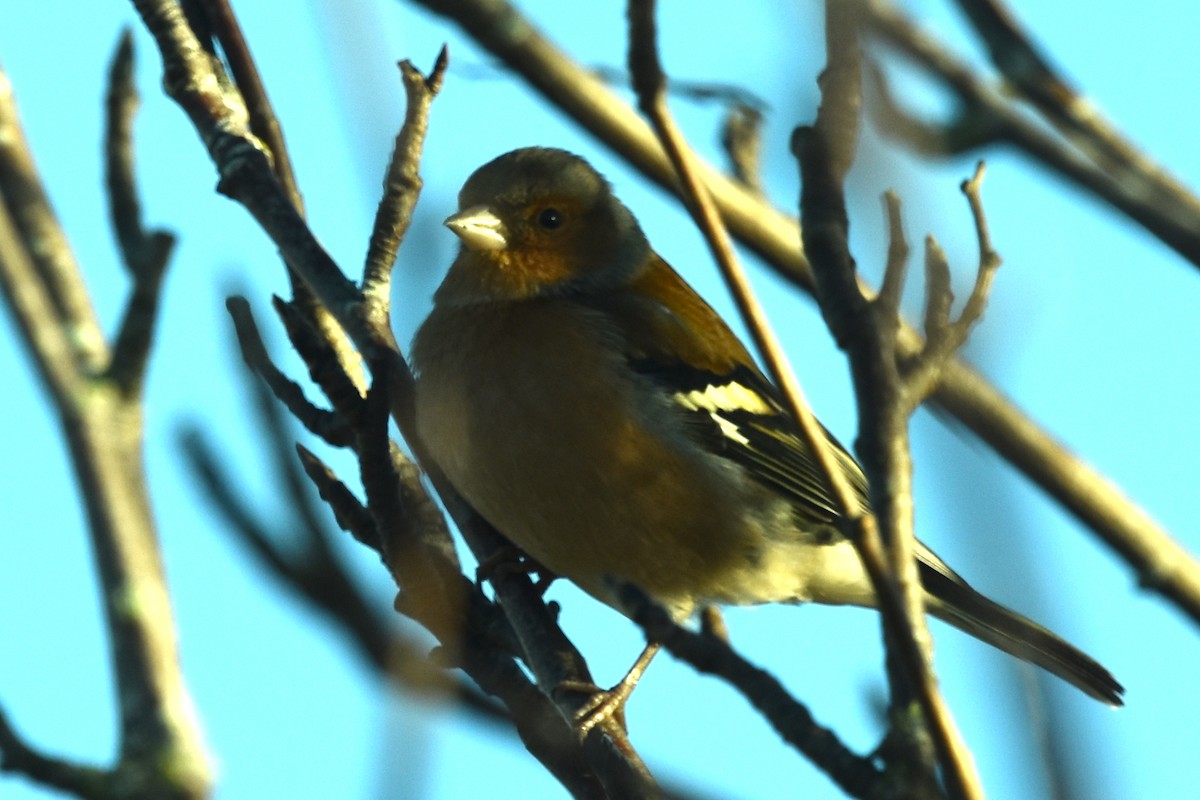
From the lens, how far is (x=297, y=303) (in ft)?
15.2

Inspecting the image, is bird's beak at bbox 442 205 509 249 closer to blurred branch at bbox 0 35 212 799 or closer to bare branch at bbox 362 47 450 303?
bare branch at bbox 362 47 450 303

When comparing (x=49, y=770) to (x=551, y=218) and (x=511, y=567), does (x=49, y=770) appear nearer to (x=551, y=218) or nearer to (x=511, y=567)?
(x=511, y=567)

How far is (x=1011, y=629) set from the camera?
550 centimetres

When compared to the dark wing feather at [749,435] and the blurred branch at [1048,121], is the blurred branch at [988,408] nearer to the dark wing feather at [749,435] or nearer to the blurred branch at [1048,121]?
the blurred branch at [1048,121]

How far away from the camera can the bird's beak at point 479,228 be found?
18.9 ft

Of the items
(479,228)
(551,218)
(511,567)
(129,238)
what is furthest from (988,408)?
(551,218)

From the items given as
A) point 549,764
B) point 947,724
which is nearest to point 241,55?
point 549,764

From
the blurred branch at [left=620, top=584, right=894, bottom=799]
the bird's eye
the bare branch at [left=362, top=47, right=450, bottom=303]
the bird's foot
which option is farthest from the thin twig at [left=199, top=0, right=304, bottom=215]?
the blurred branch at [left=620, top=584, right=894, bottom=799]

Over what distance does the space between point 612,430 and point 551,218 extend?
1.19m

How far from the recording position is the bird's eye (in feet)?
19.8

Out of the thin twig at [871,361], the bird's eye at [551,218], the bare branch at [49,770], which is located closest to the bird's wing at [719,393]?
the bird's eye at [551,218]

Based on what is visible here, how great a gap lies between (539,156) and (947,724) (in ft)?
14.2

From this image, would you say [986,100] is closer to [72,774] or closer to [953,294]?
[953,294]

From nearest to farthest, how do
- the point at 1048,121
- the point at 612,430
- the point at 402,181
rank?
the point at 1048,121, the point at 402,181, the point at 612,430
